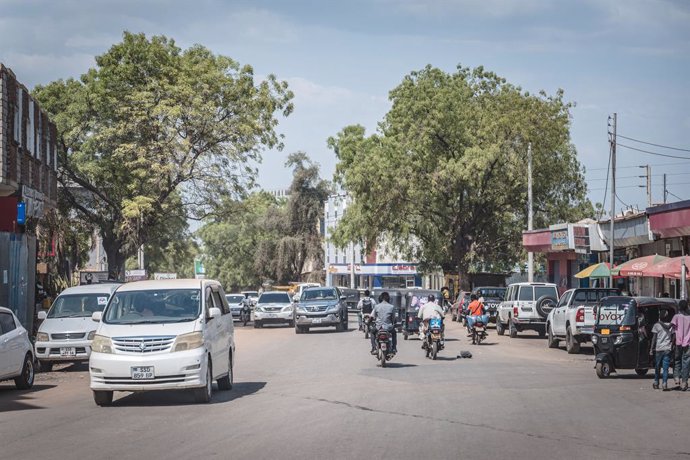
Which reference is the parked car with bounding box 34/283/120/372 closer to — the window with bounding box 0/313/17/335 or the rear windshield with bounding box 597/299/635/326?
the window with bounding box 0/313/17/335

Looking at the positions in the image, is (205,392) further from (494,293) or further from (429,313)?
(494,293)

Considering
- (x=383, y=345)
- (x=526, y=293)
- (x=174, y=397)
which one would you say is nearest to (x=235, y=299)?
(x=526, y=293)

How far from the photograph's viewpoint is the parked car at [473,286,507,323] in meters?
46.5

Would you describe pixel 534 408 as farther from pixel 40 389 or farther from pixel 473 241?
pixel 473 241

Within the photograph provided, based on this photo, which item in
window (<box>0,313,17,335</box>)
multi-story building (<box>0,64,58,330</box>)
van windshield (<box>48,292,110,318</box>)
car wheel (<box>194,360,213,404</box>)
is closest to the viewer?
car wheel (<box>194,360,213,404</box>)

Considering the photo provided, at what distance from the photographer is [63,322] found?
24.0m

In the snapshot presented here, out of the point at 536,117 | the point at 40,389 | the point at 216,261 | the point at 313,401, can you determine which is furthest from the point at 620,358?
the point at 216,261

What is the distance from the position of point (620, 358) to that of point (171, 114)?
30.2 meters

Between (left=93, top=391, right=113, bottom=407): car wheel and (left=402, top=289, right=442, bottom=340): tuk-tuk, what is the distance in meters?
19.6

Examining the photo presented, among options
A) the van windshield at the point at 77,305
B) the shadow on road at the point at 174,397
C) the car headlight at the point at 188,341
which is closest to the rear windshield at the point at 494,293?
the van windshield at the point at 77,305

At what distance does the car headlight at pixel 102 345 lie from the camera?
623 inches

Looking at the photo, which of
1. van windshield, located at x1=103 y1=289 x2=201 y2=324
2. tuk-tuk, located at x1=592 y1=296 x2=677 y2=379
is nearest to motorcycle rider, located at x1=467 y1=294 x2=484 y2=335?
tuk-tuk, located at x1=592 y1=296 x2=677 y2=379

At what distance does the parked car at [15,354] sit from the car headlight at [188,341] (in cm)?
437

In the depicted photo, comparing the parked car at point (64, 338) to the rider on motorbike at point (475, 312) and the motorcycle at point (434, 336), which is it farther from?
the rider on motorbike at point (475, 312)
